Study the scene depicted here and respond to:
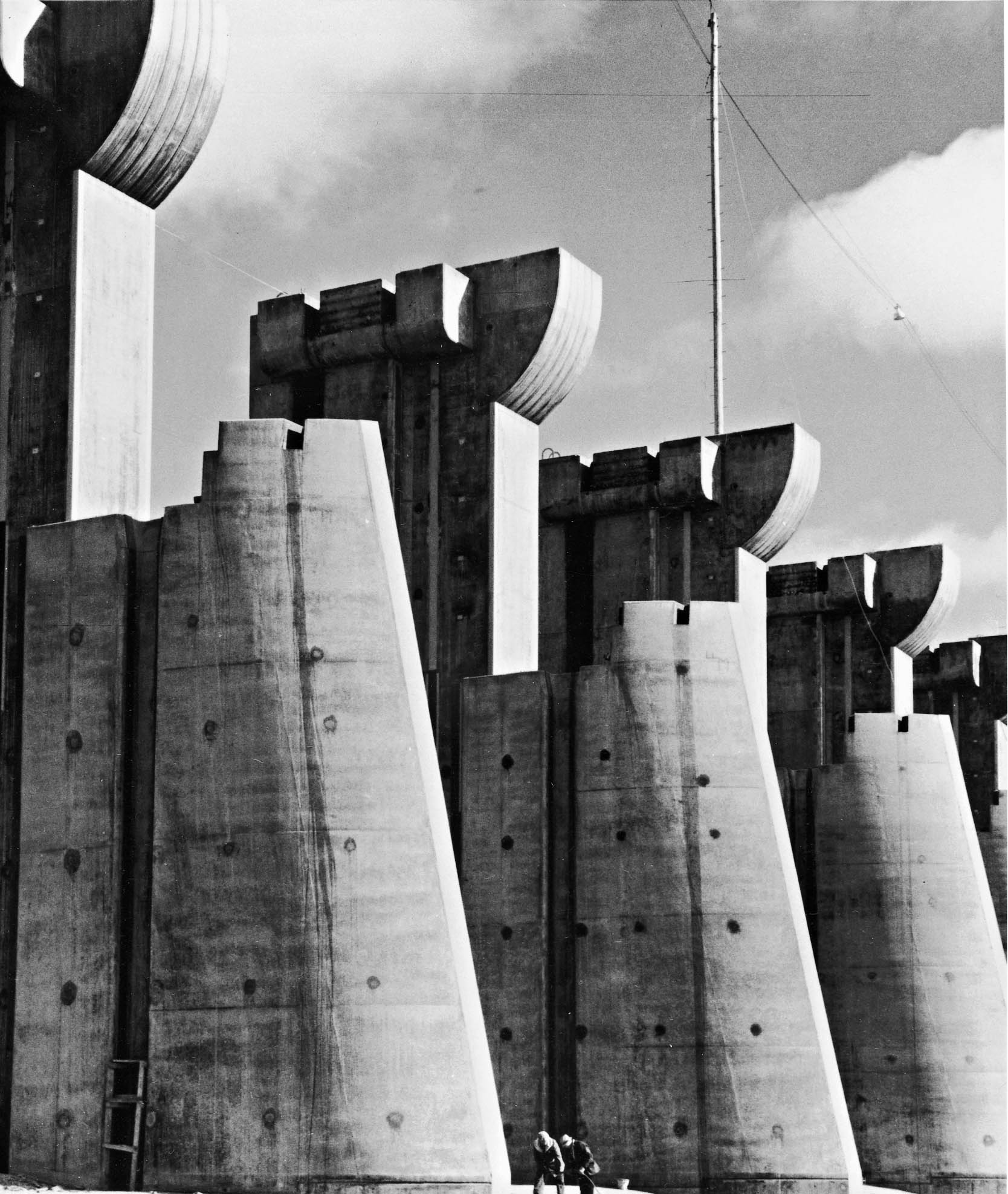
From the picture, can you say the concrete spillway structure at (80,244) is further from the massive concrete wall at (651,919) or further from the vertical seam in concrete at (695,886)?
the vertical seam in concrete at (695,886)

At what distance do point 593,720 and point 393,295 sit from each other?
27.3 ft

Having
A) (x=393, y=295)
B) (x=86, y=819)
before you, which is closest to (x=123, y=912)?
(x=86, y=819)

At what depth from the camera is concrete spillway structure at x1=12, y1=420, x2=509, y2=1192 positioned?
2238 centimetres

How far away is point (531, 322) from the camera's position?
33.5 metres

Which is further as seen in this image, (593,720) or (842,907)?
(842,907)

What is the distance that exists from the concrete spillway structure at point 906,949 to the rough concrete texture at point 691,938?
316 inches

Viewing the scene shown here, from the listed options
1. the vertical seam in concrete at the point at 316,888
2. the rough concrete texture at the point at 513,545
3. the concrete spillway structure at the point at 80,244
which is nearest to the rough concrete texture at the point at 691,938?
the rough concrete texture at the point at 513,545

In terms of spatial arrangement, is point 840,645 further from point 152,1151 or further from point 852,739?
point 152,1151

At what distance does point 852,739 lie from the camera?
3919 centimetres

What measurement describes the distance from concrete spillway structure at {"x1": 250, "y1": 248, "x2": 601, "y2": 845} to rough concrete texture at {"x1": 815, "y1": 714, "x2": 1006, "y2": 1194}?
810cm

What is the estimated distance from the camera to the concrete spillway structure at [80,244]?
25328 millimetres

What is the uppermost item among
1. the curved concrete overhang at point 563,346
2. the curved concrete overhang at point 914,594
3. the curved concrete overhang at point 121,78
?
the curved concrete overhang at point 121,78

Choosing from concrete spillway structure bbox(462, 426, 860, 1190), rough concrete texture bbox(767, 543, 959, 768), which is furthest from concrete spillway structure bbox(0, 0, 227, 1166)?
rough concrete texture bbox(767, 543, 959, 768)

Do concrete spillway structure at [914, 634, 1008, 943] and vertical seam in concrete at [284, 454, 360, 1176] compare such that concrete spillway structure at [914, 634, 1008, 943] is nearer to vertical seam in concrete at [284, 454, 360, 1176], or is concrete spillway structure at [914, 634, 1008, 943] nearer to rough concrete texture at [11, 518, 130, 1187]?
vertical seam in concrete at [284, 454, 360, 1176]
